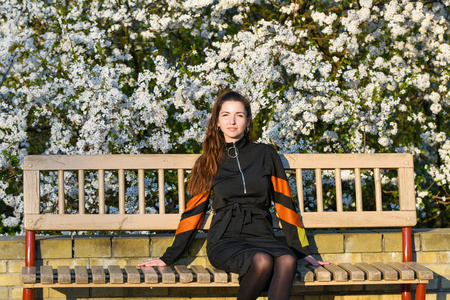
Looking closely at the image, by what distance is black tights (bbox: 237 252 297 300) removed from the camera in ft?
12.2

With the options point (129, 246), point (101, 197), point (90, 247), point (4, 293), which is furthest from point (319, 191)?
point (4, 293)

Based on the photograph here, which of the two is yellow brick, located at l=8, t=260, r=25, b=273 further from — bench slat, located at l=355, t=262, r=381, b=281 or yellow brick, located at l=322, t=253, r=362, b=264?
bench slat, located at l=355, t=262, r=381, b=281

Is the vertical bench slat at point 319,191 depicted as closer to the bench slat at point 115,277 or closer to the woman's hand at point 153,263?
the woman's hand at point 153,263

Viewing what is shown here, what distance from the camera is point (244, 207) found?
4195mm

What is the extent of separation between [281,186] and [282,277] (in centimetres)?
70

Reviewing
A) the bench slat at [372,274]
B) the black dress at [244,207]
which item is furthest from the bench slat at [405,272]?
the black dress at [244,207]

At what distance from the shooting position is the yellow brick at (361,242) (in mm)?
4566

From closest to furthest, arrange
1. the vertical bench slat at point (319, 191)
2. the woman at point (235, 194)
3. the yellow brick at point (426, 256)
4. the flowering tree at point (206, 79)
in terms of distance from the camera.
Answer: the woman at point (235, 194) → the vertical bench slat at point (319, 191) → the yellow brick at point (426, 256) → the flowering tree at point (206, 79)

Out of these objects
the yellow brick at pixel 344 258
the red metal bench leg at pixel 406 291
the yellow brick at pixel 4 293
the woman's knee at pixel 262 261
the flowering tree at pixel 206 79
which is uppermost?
the flowering tree at pixel 206 79

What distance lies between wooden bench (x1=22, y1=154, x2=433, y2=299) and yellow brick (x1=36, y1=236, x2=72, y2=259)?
90mm

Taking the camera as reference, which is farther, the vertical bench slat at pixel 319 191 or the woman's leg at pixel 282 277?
the vertical bench slat at pixel 319 191

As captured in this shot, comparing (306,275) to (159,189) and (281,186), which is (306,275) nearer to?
(281,186)

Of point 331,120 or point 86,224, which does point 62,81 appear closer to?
point 86,224

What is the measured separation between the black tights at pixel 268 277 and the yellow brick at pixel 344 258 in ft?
2.67
